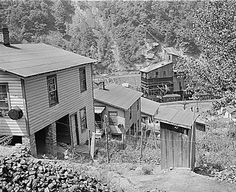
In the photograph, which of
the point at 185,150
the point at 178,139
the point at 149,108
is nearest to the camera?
the point at 185,150

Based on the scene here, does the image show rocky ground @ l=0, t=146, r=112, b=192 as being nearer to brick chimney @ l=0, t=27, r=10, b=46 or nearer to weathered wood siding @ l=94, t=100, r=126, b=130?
brick chimney @ l=0, t=27, r=10, b=46

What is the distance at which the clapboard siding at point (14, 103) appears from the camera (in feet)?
33.6

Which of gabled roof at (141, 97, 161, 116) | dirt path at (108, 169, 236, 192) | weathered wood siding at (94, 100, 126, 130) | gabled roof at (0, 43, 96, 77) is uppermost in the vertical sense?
gabled roof at (0, 43, 96, 77)

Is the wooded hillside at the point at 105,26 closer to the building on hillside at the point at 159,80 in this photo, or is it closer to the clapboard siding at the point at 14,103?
the building on hillside at the point at 159,80

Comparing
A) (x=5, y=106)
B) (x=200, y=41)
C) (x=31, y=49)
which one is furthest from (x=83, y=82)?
(x=200, y=41)

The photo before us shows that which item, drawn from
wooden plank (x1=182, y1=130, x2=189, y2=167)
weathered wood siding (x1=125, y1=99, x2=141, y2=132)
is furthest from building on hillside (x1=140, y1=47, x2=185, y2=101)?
wooden plank (x1=182, y1=130, x2=189, y2=167)

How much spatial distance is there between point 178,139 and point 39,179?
4.49 meters

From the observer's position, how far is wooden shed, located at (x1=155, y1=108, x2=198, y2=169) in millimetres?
8094

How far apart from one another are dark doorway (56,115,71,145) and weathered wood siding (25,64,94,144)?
2.31 feet

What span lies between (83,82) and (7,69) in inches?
229

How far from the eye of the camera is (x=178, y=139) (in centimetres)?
827

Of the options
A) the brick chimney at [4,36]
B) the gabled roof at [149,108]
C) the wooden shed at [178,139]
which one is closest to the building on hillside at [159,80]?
the gabled roof at [149,108]

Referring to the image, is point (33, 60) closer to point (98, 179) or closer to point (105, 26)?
point (98, 179)

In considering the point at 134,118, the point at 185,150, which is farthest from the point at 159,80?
the point at 185,150
